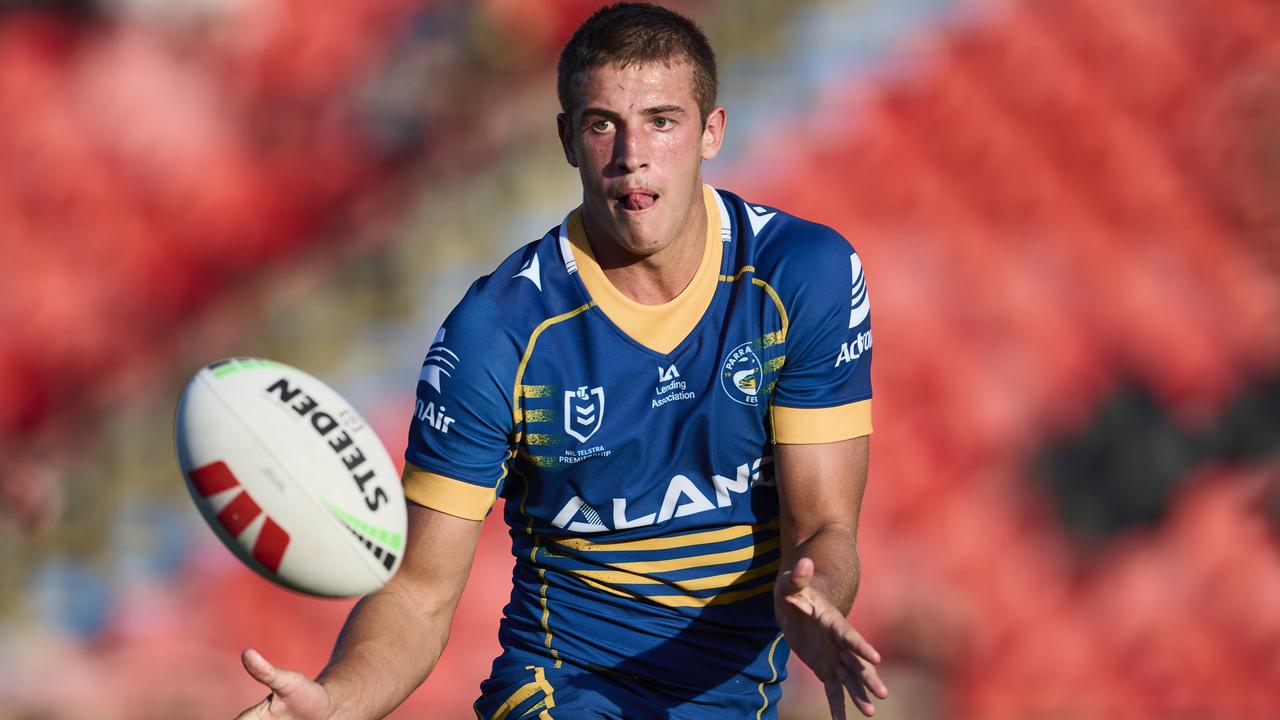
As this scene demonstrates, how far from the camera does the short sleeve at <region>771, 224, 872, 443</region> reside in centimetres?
350

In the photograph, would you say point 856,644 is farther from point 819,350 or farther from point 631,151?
point 631,151

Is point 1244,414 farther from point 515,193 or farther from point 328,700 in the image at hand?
point 328,700

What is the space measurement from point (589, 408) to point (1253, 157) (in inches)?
162

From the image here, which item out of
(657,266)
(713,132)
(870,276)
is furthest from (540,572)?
(870,276)

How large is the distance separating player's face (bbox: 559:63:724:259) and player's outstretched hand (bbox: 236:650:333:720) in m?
1.21

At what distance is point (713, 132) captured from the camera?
3.63 meters

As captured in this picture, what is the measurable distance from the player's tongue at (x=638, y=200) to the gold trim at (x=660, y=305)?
208mm

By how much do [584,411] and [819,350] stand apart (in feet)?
1.91

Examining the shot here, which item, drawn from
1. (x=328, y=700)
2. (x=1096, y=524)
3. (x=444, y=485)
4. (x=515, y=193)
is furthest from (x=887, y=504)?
(x=328, y=700)

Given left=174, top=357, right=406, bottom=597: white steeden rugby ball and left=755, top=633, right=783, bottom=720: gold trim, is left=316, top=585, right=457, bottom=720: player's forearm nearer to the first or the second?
left=174, top=357, right=406, bottom=597: white steeden rugby ball

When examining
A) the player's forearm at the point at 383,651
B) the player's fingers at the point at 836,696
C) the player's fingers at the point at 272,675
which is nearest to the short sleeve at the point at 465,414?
the player's forearm at the point at 383,651

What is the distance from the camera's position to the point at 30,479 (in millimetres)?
6121

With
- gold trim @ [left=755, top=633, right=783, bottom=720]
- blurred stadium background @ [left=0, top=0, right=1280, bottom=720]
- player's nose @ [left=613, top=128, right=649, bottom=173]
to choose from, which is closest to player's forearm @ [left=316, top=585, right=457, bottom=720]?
gold trim @ [left=755, top=633, right=783, bottom=720]

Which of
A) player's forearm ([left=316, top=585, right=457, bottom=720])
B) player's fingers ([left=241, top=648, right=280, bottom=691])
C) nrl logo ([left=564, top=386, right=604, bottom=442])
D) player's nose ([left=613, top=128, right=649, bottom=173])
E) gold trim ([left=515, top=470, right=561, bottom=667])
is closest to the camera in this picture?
player's fingers ([left=241, top=648, right=280, bottom=691])
